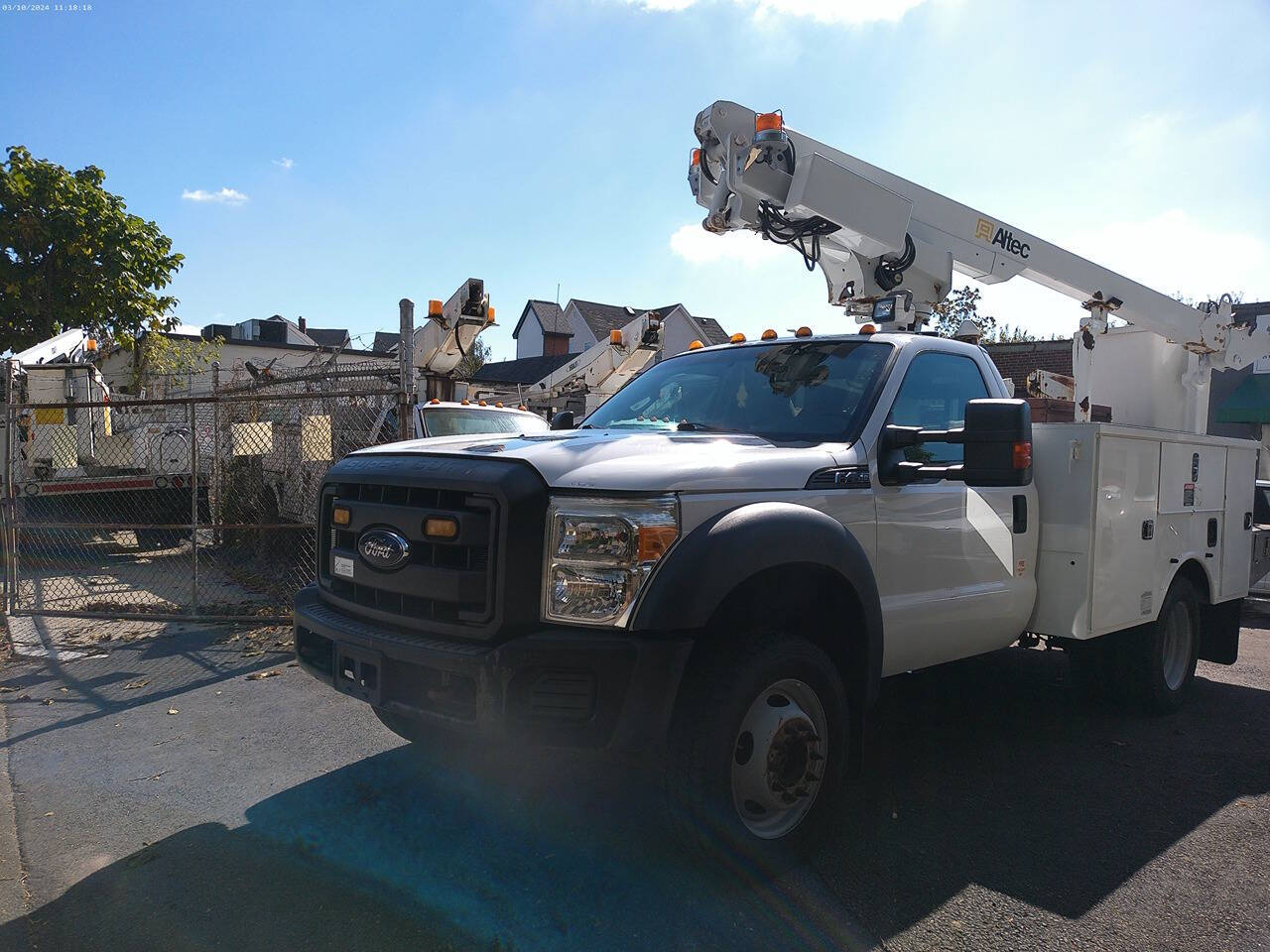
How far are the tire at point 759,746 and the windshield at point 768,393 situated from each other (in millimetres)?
1020

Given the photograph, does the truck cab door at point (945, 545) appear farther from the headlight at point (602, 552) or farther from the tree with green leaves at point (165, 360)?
the tree with green leaves at point (165, 360)

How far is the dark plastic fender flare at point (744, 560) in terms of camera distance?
2832 mm

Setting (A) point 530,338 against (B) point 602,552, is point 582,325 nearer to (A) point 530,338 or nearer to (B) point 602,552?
(A) point 530,338

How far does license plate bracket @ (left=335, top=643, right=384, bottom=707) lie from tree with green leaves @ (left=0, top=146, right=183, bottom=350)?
1379 cm

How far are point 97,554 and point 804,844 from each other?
11967 mm

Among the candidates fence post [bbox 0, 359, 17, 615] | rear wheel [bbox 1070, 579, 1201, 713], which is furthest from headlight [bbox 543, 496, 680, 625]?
fence post [bbox 0, 359, 17, 615]

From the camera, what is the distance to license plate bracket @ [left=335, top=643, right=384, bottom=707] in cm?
317

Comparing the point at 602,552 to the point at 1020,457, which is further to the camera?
the point at 1020,457

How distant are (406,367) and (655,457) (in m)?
4.66

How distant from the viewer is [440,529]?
10.2 ft

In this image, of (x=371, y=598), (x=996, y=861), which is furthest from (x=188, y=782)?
(x=996, y=861)

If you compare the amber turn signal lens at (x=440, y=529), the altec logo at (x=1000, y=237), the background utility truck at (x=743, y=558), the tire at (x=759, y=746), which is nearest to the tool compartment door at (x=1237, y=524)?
the background utility truck at (x=743, y=558)

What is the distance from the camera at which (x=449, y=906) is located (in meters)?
3.04

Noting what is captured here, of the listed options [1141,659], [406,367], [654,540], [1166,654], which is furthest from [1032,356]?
[654,540]
